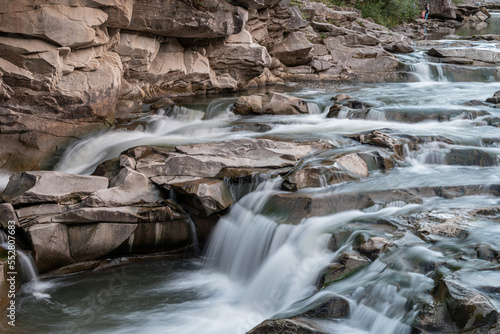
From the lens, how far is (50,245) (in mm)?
5809

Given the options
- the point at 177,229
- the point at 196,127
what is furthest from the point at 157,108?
the point at 177,229

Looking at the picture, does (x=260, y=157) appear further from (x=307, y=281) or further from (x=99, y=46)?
(x=99, y=46)

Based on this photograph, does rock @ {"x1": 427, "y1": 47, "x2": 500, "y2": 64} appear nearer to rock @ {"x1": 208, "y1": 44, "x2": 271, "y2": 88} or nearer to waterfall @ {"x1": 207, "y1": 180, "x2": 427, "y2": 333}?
rock @ {"x1": 208, "y1": 44, "x2": 271, "y2": 88}

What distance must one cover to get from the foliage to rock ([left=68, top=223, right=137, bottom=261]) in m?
→ 17.6

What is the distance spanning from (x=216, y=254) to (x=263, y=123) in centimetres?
342

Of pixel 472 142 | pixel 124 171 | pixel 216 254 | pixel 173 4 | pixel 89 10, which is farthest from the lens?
pixel 173 4

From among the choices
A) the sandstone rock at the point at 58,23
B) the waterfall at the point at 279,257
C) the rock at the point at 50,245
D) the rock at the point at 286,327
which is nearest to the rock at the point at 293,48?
the sandstone rock at the point at 58,23

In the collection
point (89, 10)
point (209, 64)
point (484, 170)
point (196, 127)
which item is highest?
point (89, 10)

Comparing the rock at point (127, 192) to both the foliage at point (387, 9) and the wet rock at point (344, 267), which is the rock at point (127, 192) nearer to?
the wet rock at point (344, 267)

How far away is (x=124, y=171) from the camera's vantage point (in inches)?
263

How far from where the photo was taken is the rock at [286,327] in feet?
12.4

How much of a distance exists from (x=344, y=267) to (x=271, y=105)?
5.83m

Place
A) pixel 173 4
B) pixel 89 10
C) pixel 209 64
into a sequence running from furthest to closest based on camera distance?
pixel 209 64
pixel 173 4
pixel 89 10

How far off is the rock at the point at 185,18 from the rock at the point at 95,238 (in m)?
5.33
